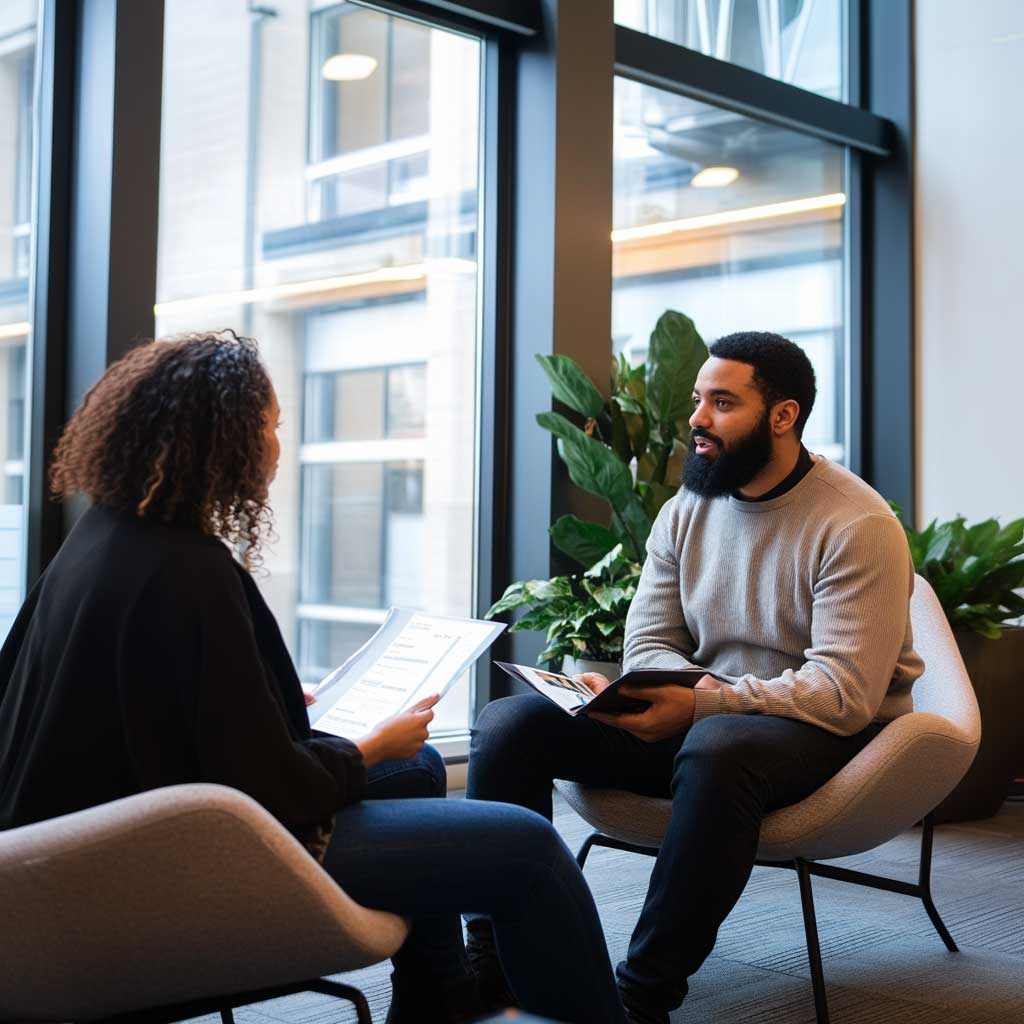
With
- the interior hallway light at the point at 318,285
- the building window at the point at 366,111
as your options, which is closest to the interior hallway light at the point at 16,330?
the interior hallway light at the point at 318,285

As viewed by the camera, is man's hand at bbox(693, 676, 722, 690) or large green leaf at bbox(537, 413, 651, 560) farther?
large green leaf at bbox(537, 413, 651, 560)

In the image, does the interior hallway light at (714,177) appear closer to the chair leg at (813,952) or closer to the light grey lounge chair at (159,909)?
the chair leg at (813,952)

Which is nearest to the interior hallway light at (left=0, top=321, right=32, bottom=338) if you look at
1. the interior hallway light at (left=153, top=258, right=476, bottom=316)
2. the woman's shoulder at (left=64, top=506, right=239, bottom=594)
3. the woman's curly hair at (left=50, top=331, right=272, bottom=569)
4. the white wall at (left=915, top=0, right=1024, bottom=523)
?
the interior hallway light at (left=153, top=258, right=476, bottom=316)

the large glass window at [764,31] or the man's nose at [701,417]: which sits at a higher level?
the large glass window at [764,31]

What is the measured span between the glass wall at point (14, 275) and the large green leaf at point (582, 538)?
148 centimetres

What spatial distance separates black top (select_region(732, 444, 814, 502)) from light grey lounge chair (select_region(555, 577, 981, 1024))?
472mm

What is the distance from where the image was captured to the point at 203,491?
54.6 inches

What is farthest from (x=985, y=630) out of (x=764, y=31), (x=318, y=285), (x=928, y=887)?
(x=764, y=31)

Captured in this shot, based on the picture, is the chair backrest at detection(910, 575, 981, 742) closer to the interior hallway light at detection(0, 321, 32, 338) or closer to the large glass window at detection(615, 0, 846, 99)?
the interior hallway light at detection(0, 321, 32, 338)

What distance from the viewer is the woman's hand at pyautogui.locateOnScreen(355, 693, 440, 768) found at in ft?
5.00

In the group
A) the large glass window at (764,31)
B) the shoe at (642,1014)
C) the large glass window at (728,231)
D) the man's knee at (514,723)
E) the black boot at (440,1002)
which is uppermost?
the large glass window at (764,31)

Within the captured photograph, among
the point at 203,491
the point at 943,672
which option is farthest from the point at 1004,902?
the point at 203,491

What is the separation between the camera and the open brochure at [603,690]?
208cm

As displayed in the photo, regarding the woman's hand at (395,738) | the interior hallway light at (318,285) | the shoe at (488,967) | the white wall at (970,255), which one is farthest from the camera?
the white wall at (970,255)
